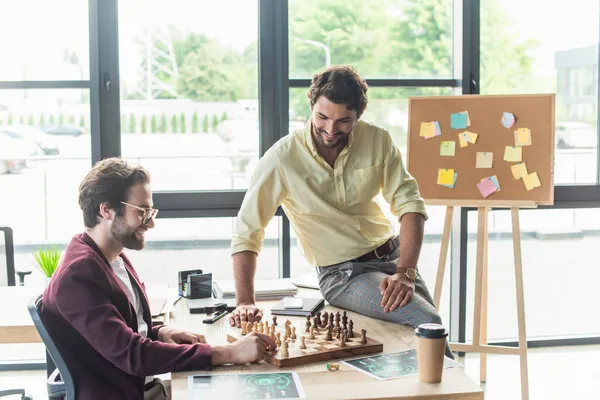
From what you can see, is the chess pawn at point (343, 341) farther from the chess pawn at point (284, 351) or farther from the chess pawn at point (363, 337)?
the chess pawn at point (284, 351)

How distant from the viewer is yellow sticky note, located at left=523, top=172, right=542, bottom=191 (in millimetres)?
3762

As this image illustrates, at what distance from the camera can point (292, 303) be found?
269cm

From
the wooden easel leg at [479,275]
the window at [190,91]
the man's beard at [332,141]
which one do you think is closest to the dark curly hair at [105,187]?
the man's beard at [332,141]

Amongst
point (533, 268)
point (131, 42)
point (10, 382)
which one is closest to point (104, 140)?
point (131, 42)

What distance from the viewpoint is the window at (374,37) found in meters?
4.15

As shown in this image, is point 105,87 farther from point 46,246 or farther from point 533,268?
point 533,268

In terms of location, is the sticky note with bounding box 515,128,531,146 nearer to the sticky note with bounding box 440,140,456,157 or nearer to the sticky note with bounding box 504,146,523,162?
the sticky note with bounding box 504,146,523,162

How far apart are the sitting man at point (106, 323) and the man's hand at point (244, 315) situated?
0.35m

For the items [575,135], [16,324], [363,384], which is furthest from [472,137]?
[16,324]

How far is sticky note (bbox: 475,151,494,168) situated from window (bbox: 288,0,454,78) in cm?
71

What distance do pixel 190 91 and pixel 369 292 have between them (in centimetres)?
187

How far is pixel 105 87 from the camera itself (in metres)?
3.99

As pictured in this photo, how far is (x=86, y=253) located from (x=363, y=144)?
4.24 feet

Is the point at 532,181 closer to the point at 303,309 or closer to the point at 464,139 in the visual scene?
the point at 464,139
